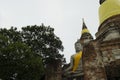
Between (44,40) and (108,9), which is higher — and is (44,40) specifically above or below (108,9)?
below

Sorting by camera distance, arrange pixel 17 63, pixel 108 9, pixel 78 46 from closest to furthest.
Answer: pixel 17 63, pixel 108 9, pixel 78 46

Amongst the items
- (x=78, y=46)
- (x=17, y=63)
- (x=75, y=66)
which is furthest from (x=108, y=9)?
(x=17, y=63)

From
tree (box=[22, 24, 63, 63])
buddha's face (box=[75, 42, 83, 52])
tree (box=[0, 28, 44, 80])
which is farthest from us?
buddha's face (box=[75, 42, 83, 52])

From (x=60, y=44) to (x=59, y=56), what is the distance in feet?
3.86

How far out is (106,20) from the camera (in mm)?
20688

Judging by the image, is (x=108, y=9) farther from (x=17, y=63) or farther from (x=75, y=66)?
(x=17, y=63)

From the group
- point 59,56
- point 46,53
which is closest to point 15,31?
point 46,53

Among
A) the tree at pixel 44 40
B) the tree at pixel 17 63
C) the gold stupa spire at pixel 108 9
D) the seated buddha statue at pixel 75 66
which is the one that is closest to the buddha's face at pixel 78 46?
the tree at pixel 44 40

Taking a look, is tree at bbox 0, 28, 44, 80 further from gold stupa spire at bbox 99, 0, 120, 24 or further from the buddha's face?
the buddha's face

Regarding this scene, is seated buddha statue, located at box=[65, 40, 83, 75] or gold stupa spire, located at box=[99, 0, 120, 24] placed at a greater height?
gold stupa spire, located at box=[99, 0, 120, 24]

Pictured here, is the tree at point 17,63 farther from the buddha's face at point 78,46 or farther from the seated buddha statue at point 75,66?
the buddha's face at point 78,46

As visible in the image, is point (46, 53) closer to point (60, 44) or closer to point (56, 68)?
A: point (60, 44)

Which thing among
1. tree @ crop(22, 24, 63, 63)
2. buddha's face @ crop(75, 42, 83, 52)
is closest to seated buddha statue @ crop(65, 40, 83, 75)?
tree @ crop(22, 24, 63, 63)

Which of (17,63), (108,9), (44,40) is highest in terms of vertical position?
(108,9)
